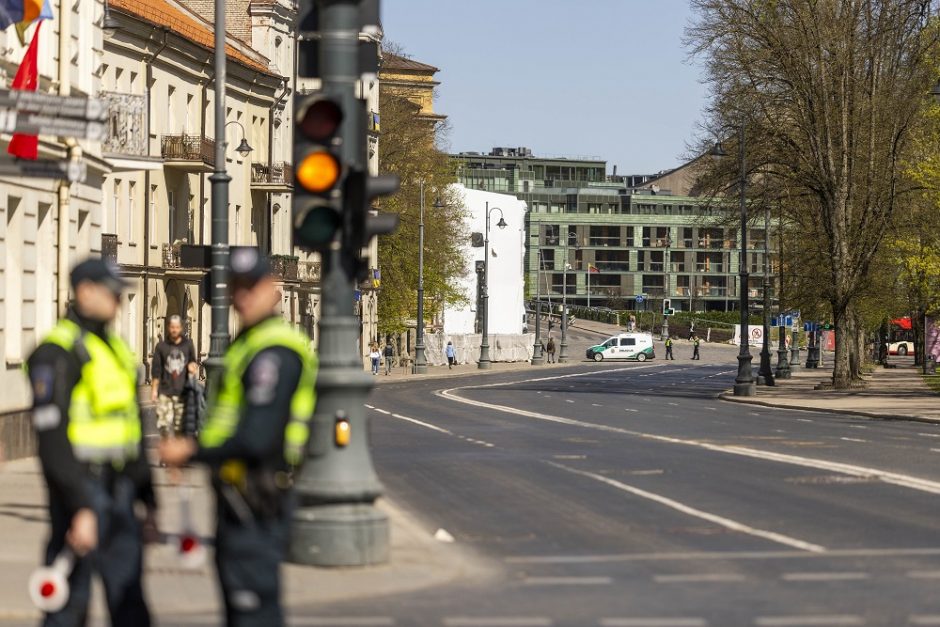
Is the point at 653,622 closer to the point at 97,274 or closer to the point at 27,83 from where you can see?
the point at 97,274

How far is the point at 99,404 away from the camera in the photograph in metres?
7.79

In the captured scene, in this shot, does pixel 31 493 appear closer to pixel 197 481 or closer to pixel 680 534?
pixel 197 481

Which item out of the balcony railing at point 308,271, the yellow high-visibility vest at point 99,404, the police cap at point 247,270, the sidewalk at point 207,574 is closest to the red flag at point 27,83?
the sidewalk at point 207,574

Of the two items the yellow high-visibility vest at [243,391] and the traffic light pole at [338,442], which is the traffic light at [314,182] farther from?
the yellow high-visibility vest at [243,391]

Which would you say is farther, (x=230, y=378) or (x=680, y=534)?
(x=680, y=534)

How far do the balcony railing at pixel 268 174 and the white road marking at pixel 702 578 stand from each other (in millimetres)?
55095

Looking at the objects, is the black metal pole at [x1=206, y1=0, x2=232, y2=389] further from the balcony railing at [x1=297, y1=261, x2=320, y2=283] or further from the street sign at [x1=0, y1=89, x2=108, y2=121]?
the balcony railing at [x1=297, y1=261, x2=320, y2=283]

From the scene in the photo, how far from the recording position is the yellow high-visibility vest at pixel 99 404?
25.3 ft

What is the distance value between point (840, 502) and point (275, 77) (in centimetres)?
5294

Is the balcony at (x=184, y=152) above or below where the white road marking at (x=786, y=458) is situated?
above

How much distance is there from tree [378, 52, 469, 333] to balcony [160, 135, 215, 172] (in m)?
32.0

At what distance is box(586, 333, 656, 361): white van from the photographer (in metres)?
116

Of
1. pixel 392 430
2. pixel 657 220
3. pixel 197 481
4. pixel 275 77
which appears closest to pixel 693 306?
pixel 657 220

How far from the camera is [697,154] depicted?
196ft
